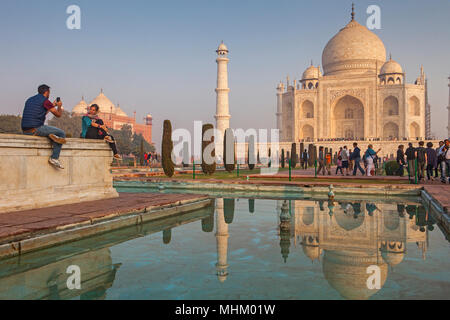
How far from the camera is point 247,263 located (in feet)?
11.2

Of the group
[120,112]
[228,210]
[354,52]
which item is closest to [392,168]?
[228,210]

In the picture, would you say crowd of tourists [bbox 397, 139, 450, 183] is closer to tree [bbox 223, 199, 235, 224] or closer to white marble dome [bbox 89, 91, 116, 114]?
tree [bbox 223, 199, 235, 224]

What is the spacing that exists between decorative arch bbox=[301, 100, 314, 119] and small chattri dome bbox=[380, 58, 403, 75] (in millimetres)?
9417

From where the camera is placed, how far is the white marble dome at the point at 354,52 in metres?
48.2

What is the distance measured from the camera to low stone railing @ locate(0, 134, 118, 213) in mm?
5070

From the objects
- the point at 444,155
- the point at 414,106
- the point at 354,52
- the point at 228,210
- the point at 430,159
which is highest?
the point at 354,52

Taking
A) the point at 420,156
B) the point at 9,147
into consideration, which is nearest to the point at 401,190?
the point at 420,156

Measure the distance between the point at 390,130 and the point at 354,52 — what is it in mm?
10826

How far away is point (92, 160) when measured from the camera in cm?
646

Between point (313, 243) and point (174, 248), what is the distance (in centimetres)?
150

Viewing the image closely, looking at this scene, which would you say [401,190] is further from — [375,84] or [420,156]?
[375,84]

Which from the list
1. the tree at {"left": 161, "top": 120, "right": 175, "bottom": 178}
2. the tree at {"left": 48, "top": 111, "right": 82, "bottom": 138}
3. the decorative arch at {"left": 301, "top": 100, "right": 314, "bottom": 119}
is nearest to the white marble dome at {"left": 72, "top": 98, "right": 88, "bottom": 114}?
the tree at {"left": 48, "top": 111, "right": 82, "bottom": 138}

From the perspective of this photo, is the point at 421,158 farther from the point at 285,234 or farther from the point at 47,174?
the point at 47,174
